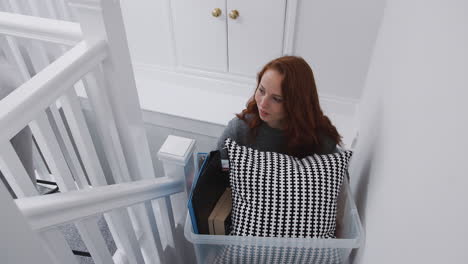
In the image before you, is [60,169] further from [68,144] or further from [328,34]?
[328,34]

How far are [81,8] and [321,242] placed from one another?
915mm

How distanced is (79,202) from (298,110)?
74cm

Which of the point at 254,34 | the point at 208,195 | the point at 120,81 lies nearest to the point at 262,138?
the point at 208,195

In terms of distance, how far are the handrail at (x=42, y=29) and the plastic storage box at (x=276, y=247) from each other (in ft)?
2.04

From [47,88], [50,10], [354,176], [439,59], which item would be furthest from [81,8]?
[50,10]

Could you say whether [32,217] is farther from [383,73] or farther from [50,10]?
[50,10]

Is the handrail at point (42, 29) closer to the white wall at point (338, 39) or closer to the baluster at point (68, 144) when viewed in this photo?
the baluster at point (68, 144)

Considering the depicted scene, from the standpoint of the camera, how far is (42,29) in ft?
3.06

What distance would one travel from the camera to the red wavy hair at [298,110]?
113 cm

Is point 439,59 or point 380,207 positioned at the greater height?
point 439,59

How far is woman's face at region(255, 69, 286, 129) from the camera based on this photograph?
1.14 m

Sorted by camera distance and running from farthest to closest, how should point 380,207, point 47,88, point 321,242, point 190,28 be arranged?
point 190,28 → point 321,242 → point 380,207 → point 47,88

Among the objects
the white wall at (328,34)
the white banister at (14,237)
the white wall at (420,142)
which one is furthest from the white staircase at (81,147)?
the white wall at (328,34)

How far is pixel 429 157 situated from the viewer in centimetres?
60
